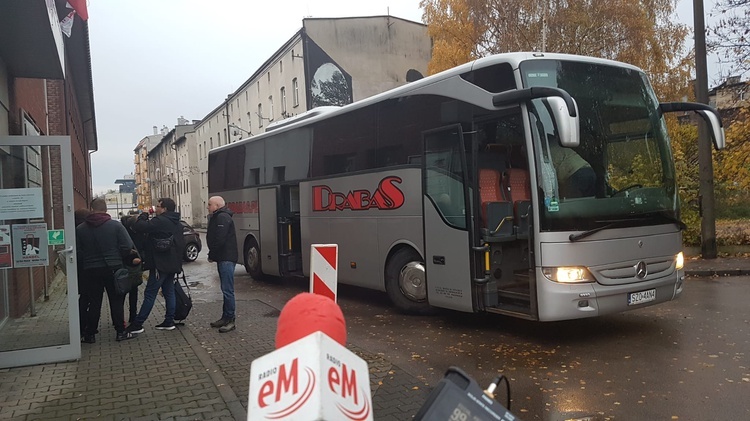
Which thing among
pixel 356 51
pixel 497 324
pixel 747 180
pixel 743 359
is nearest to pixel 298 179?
pixel 497 324

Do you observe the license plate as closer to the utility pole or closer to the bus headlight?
the bus headlight

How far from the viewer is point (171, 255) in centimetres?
764

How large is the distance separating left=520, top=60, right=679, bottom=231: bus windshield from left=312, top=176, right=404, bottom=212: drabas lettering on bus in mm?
2737

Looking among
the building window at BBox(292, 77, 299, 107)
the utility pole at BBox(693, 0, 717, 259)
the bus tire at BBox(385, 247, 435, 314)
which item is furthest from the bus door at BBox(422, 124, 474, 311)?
the building window at BBox(292, 77, 299, 107)

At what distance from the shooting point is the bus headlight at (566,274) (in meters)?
6.32

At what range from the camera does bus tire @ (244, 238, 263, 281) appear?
13641 mm

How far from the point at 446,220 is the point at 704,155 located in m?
8.90

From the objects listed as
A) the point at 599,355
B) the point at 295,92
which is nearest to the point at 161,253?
the point at 599,355

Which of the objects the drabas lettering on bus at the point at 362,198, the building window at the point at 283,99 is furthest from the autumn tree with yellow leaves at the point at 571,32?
the building window at the point at 283,99

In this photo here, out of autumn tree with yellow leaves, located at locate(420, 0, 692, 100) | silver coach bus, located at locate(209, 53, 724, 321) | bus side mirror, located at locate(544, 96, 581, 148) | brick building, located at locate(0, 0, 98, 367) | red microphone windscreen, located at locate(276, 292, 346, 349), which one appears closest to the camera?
red microphone windscreen, located at locate(276, 292, 346, 349)

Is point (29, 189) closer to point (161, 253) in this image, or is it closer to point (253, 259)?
point (161, 253)

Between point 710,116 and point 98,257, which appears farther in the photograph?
point 710,116

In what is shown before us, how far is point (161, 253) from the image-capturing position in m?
7.62

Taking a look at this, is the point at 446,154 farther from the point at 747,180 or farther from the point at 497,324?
the point at 747,180
